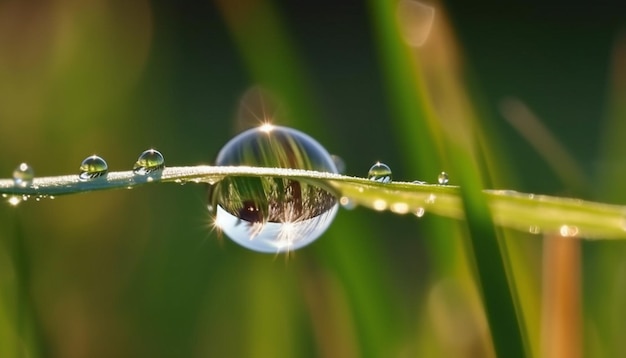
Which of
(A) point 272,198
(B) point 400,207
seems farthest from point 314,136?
(B) point 400,207

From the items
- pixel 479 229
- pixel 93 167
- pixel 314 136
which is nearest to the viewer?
pixel 479 229

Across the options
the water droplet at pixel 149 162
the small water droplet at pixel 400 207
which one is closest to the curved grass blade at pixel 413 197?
the small water droplet at pixel 400 207

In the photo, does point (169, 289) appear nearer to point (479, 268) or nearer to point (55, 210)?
point (55, 210)

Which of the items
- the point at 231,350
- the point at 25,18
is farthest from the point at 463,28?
the point at 231,350

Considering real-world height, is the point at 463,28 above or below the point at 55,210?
above

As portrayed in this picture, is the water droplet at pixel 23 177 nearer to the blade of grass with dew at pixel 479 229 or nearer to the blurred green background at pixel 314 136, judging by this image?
the blurred green background at pixel 314 136

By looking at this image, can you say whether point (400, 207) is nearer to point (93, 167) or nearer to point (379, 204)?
point (379, 204)

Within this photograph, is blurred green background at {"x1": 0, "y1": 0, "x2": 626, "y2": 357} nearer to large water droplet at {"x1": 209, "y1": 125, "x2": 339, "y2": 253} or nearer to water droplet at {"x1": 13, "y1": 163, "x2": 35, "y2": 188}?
large water droplet at {"x1": 209, "y1": 125, "x2": 339, "y2": 253}
